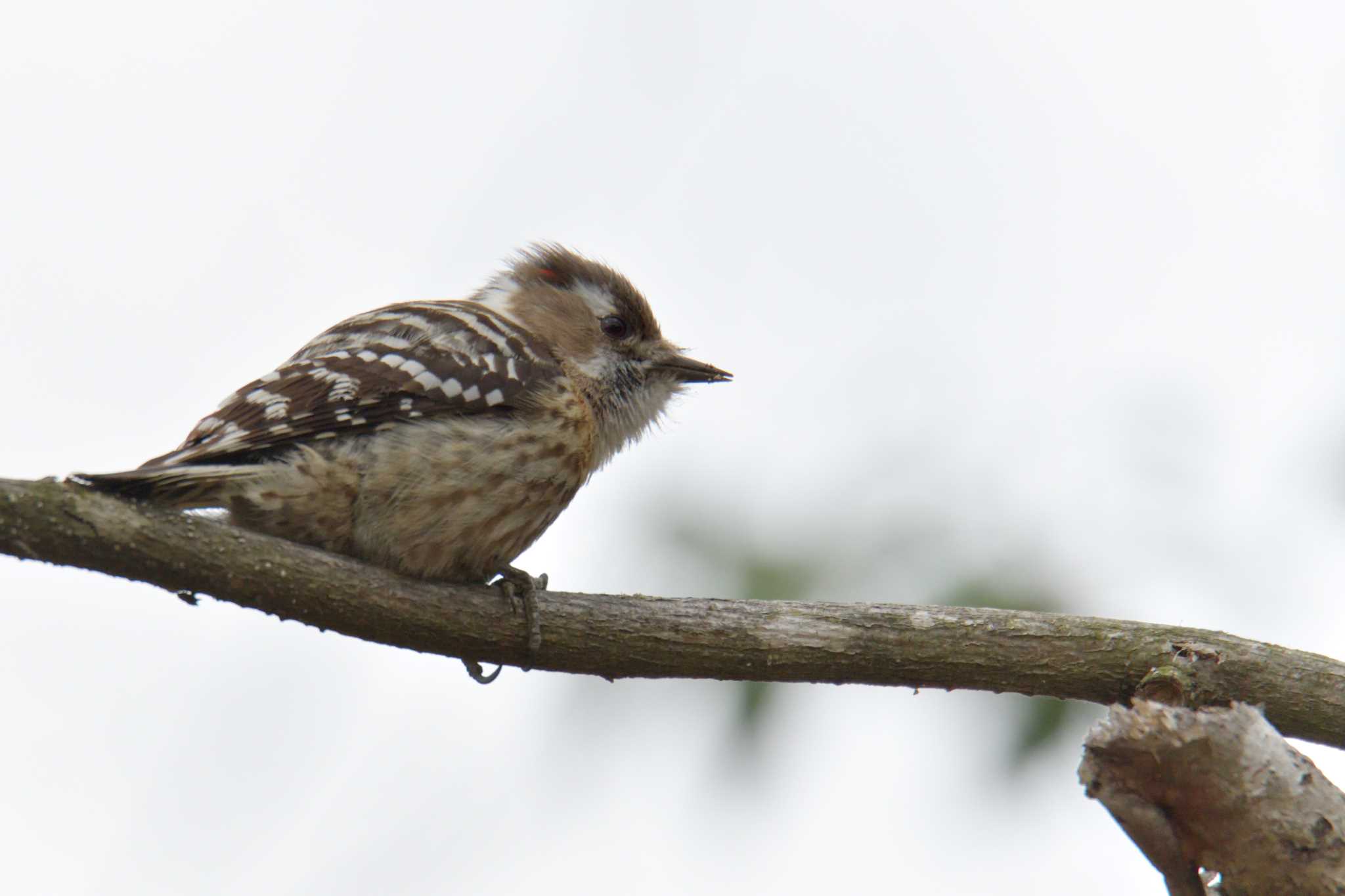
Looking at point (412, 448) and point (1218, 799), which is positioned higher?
point (412, 448)

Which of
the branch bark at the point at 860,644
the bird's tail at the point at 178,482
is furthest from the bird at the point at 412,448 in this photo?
the branch bark at the point at 860,644

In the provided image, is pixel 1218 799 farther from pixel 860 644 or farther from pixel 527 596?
pixel 527 596

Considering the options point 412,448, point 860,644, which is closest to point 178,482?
point 412,448

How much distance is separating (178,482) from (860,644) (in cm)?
180

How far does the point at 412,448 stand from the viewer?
13.3ft

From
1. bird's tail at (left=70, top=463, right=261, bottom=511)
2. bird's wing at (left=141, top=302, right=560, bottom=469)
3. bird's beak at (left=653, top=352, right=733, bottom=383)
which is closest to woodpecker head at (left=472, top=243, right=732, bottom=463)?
bird's beak at (left=653, top=352, right=733, bottom=383)

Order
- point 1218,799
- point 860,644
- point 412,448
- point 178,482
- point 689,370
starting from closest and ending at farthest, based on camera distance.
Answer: point 1218,799, point 178,482, point 860,644, point 412,448, point 689,370

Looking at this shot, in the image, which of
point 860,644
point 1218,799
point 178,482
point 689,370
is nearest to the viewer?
point 1218,799

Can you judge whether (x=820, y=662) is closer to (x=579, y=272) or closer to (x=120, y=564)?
(x=120, y=564)

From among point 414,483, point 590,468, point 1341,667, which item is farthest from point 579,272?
point 1341,667

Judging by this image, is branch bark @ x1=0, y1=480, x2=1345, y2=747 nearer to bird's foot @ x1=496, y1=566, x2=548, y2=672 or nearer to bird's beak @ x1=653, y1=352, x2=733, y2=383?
bird's foot @ x1=496, y1=566, x2=548, y2=672

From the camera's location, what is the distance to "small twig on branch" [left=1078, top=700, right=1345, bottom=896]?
9.16ft

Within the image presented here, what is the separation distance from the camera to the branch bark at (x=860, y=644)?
3.50 m

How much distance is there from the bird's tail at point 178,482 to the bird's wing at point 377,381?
8 cm
